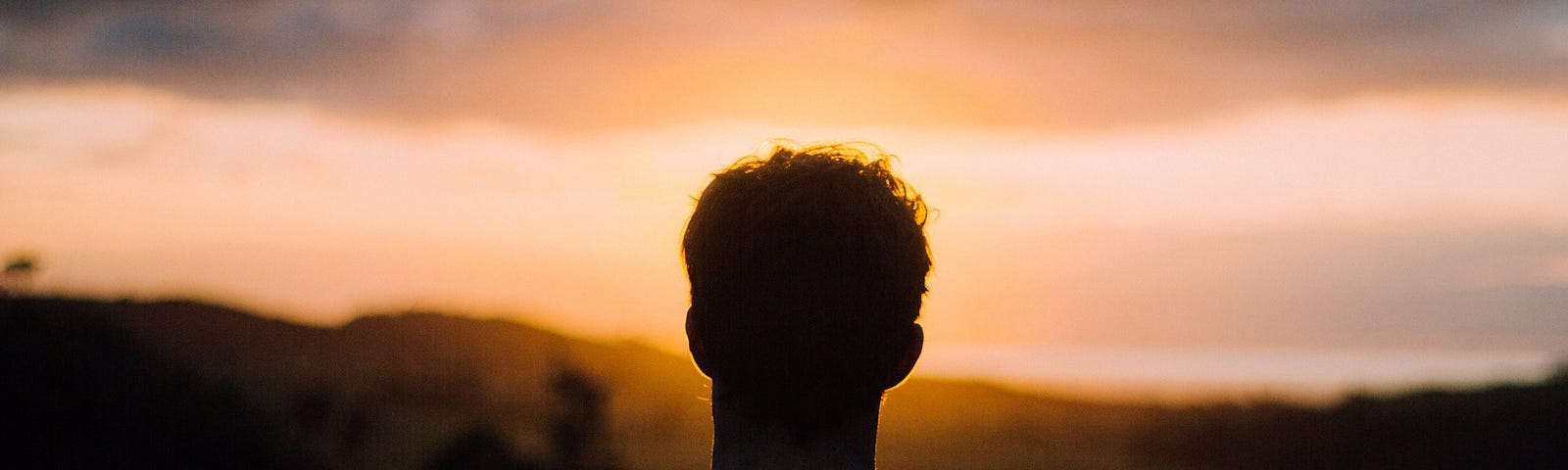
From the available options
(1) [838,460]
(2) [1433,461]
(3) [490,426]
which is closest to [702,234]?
(1) [838,460]

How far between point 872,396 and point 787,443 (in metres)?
0.26

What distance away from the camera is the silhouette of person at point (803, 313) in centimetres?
321

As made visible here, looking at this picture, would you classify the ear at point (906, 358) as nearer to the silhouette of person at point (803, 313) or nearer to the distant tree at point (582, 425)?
the silhouette of person at point (803, 313)

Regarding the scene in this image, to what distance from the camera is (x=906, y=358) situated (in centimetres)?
332

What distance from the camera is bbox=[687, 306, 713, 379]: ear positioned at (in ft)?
11.0

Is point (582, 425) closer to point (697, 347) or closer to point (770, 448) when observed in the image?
point (697, 347)

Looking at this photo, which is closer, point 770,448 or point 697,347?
point 770,448

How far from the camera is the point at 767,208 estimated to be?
128 inches

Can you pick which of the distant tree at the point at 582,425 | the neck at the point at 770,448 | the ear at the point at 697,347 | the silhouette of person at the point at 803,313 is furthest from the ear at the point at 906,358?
the distant tree at the point at 582,425

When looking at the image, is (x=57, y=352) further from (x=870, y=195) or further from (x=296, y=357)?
(x=296, y=357)

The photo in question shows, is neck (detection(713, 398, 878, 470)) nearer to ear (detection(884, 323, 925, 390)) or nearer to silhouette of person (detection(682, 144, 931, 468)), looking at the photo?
silhouette of person (detection(682, 144, 931, 468))

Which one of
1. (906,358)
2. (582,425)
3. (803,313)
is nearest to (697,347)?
(803,313)

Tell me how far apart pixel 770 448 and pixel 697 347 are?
34 centimetres

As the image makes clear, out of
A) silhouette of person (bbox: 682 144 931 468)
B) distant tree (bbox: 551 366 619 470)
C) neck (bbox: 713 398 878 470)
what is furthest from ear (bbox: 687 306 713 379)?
distant tree (bbox: 551 366 619 470)
